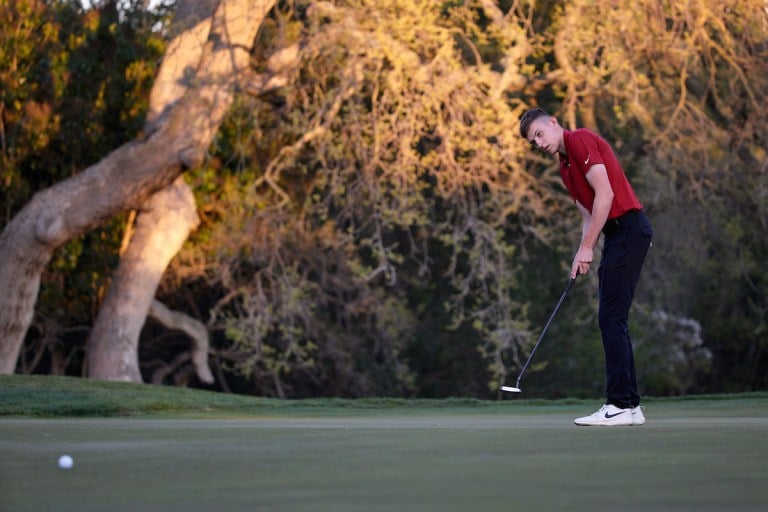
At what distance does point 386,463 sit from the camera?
15.6 feet

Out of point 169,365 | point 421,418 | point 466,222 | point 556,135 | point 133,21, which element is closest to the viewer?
point 556,135

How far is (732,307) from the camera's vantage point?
24.3m

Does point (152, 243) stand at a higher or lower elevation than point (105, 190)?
lower

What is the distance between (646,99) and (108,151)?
288 inches

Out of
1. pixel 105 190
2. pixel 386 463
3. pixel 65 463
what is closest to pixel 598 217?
pixel 386 463

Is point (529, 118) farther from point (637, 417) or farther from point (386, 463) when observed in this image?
point (386, 463)

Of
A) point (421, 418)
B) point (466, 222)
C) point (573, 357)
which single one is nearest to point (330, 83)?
point (466, 222)

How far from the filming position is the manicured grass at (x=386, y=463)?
3703 mm

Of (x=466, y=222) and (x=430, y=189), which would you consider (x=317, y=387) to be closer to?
(x=430, y=189)

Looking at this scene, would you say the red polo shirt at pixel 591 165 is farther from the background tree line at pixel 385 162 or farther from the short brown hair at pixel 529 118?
the background tree line at pixel 385 162

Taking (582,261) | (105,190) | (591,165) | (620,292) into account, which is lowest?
(620,292)

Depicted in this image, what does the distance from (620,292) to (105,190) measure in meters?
9.93

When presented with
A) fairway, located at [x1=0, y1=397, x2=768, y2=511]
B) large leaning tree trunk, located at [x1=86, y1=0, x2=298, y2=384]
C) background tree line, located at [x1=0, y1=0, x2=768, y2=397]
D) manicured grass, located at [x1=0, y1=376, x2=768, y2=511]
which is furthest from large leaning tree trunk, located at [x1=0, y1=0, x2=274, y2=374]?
fairway, located at [x1=0, y1=397, x2=768, y2=511]

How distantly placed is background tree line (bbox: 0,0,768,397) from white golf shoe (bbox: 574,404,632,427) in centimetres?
865
